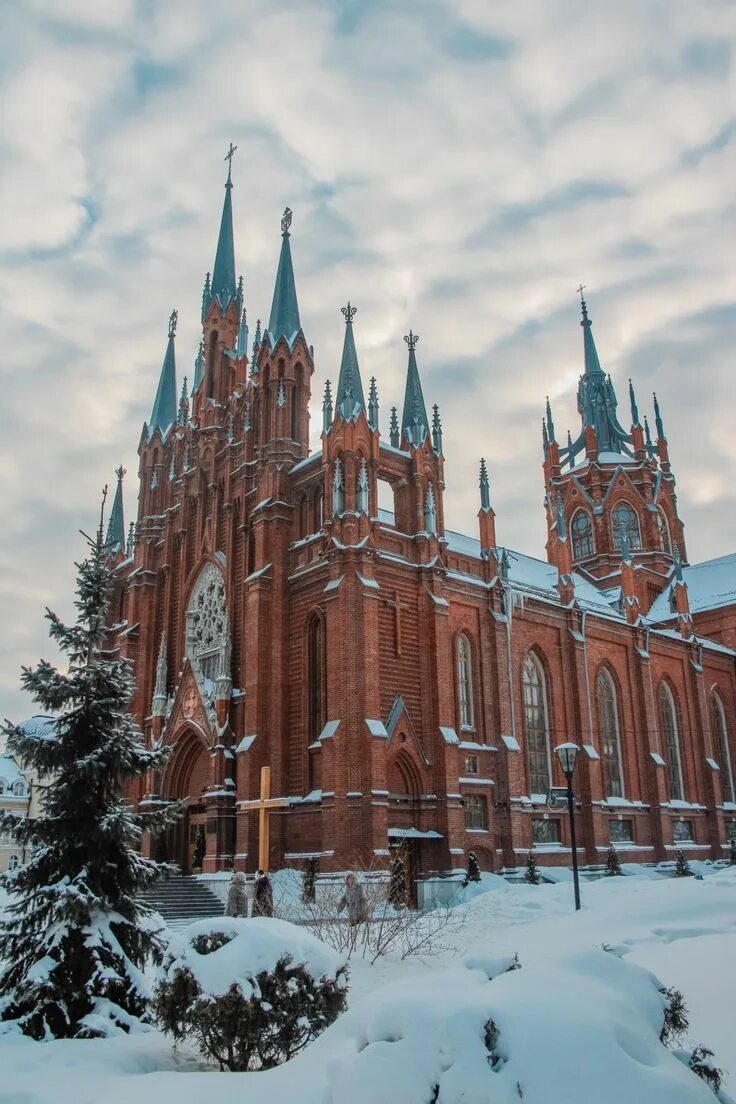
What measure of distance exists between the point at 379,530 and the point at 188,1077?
83.7 feet

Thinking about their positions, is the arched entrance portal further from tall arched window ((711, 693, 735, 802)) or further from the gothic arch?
tall arched window ((711, 693, 735, 802))

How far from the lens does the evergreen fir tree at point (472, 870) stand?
98.7 ft

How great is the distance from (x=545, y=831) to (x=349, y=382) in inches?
789

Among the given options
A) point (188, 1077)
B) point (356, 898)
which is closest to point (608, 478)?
point (356, 898)

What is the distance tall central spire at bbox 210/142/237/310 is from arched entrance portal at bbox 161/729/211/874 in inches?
861

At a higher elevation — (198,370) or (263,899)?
(198,370)

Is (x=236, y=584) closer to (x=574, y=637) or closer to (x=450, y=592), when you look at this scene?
(x=450, y=592)

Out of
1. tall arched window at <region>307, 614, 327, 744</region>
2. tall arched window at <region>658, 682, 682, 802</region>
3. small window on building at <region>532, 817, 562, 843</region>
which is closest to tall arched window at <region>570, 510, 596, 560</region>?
tall arched window at <region>658, 682, 682, 802</region>

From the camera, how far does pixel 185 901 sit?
30.2 meters

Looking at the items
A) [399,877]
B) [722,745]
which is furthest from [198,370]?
[722,745]

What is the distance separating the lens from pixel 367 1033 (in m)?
6.16

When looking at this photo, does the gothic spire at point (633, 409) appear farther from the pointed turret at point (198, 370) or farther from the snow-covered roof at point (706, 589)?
the pointed turret at point (198, 370)

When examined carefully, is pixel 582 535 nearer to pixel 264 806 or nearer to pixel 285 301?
pixel 285 301

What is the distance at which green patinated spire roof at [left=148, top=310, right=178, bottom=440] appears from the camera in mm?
46375
